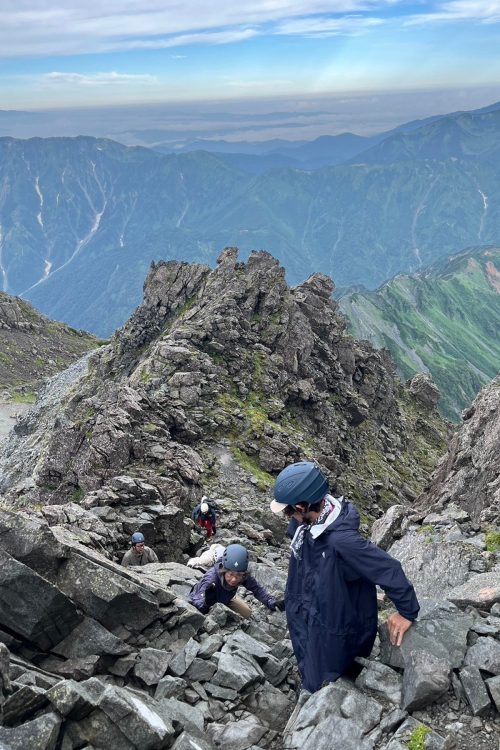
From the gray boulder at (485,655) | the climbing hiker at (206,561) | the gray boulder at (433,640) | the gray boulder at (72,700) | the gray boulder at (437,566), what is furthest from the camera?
the climbing hiker at (206,561)

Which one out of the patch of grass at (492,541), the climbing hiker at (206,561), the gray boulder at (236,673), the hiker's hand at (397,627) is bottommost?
the climbing hiker at (206,561)

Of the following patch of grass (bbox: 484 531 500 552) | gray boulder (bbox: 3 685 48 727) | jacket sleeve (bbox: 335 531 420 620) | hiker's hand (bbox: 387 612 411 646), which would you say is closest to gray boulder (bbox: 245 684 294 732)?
hiker's hand (bbox: 387 612 411 646)

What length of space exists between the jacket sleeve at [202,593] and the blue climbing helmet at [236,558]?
1.33m

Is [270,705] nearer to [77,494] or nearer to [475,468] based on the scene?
[475,468]

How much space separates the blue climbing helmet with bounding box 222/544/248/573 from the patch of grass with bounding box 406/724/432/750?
20.1 ft

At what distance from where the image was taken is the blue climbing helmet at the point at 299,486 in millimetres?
11781

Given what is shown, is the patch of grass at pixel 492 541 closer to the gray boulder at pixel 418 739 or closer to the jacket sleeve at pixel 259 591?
the jacket sleeve at pixel 259 591

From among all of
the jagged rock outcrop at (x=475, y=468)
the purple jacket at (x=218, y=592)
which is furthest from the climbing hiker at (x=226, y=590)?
the jagged rock outcrop at (x=475, y=468)

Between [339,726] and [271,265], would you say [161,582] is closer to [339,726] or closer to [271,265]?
[339,726]

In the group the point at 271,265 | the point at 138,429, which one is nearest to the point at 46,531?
the point at 138,429

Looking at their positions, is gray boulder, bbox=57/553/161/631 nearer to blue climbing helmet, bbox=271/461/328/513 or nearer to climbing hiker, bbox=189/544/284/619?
climbing hiker, bbox=189/544/284/619

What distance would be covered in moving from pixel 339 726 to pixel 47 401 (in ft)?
289

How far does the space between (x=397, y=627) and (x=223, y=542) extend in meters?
20.8

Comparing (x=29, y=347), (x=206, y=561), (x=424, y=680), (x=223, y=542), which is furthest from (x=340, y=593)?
(x=29, y=347)
